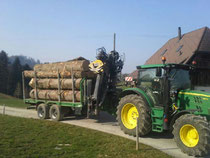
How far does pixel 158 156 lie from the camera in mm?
5734

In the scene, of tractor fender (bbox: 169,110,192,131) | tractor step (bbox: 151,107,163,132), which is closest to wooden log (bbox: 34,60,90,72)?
tractor step (bbox: 151,107,163,132)

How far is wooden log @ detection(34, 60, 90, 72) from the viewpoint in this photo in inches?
412

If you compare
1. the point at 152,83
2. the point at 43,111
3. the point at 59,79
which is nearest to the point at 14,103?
the point at 43,111

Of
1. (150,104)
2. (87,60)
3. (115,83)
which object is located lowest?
(150,104)

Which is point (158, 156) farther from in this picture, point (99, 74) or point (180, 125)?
point (99, 74)

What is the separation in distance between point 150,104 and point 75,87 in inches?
170

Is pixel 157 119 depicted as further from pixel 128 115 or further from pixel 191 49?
pixel 191 49

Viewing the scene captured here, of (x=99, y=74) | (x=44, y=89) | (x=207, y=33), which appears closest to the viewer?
(x=99, y=74)

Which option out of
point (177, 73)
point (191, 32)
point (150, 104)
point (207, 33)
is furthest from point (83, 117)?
point (191, 32)

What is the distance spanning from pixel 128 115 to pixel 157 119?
1.53 meters

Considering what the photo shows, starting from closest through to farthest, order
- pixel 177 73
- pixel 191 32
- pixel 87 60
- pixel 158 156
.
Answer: pixel 158 156
pixel 177 73
pixel 87 60
pixel 191 32

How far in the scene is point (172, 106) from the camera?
724 centimetres

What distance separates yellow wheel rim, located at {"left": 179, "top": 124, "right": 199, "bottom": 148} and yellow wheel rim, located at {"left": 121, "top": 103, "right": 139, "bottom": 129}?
91.5 inches

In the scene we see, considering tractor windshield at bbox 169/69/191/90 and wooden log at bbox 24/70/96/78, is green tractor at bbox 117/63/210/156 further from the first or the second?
wooden log at bbox 24/70/96/78
